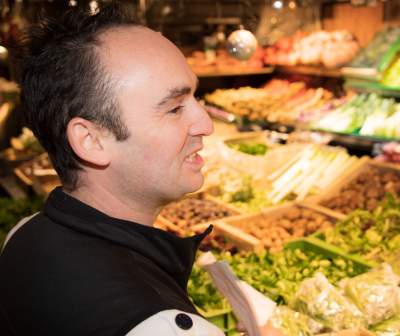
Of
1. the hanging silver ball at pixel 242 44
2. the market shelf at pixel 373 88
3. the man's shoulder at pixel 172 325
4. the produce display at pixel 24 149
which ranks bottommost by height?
the produce display at pixel 24 149

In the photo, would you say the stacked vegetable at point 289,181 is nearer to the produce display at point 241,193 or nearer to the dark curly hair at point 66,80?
the produce display at point 241,193

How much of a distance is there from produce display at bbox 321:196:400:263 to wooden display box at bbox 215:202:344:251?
17 centimetres

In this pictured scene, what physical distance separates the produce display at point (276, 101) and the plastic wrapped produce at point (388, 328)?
12.3ft

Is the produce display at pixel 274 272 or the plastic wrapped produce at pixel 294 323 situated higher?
the plastic wrapped produce at pixel 294 323

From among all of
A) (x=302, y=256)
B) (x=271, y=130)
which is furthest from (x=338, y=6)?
(x=302, y=256)

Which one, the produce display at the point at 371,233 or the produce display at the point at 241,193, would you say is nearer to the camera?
the produce display at the point at 371,233

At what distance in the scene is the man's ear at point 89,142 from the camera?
135cm

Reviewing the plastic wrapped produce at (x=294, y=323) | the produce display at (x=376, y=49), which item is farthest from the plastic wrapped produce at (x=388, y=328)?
the produce display at (x=376, y=49)

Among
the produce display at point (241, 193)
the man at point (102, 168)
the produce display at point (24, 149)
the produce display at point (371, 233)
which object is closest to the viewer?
the man at point (102, 168)

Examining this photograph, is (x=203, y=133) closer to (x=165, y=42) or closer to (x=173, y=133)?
(x=173, y=133)

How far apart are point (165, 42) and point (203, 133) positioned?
28cm

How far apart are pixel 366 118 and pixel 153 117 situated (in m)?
4.15

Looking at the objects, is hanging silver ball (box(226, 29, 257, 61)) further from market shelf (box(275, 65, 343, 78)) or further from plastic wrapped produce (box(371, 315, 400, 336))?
market shelf (box(275, 65, 343, 78))

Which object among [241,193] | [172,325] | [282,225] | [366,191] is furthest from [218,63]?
[172,325]
